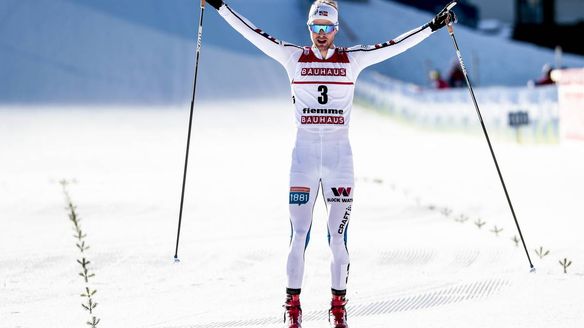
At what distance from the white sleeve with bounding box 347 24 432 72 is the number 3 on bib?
31cm

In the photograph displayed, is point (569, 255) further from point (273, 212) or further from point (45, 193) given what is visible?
point (45, 193)

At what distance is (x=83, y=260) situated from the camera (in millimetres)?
8156

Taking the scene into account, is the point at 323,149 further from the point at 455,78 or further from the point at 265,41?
the point at 455,78

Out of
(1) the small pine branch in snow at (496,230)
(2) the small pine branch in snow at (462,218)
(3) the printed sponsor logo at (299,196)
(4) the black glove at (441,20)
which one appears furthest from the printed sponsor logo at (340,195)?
(2) the small pine branch in snow at (462,218)

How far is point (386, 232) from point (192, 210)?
2897mm

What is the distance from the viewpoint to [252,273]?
8023mm

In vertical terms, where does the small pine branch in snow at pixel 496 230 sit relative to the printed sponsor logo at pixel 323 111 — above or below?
below

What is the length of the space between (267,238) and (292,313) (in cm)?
426

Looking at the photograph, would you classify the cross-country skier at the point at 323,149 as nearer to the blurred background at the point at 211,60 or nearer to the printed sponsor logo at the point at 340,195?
the printed sponsor logo at the point at 340,195

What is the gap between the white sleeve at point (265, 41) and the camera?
5824 mm

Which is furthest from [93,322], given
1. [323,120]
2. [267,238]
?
[267,238]

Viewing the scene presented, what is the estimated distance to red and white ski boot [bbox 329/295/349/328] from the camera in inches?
→ 214

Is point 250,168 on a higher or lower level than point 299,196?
higher

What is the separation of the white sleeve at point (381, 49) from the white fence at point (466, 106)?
43.9ft
